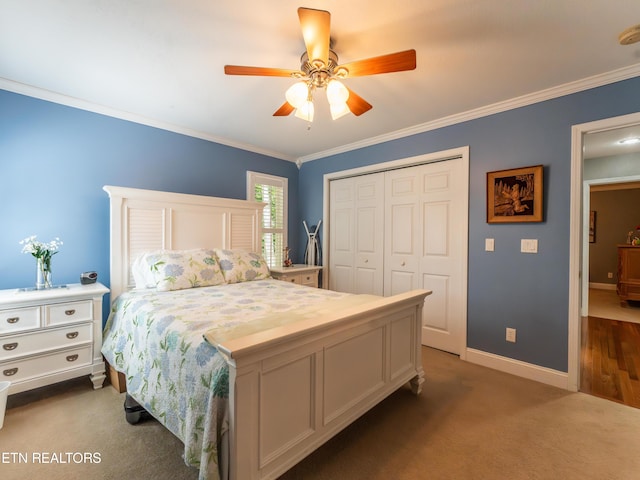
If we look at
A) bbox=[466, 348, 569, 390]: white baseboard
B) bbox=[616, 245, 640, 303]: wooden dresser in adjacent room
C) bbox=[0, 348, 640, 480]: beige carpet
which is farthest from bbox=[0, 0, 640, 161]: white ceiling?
bbox=[616, 245, 640, 303]: wooden dresser in adjacent room

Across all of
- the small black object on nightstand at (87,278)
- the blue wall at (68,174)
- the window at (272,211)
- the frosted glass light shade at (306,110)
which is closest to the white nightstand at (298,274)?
the window at (272,211)

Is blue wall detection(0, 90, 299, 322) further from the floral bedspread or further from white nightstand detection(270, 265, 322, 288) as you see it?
white nightstand detection(270, 265, 322, 288)

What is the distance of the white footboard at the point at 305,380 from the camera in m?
1.15

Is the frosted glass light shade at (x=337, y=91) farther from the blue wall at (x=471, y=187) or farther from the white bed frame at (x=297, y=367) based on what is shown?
the blue wall at (x=471, y=187)

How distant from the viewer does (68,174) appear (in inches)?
102

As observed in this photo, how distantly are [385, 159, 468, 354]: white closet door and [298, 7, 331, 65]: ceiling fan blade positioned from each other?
79.3 inches

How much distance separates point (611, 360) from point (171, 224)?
15.3 feet

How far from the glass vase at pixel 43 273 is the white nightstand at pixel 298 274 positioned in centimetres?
213

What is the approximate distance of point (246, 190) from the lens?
12.9 ft

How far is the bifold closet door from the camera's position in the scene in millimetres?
3697

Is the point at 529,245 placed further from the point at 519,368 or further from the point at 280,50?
the point at 280,50

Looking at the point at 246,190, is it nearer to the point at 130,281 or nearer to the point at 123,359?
the point at 130,281

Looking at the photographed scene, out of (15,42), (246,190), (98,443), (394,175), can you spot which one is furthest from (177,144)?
(98,443)

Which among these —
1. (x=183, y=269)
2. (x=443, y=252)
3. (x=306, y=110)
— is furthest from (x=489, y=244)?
(x=183, y=269)
